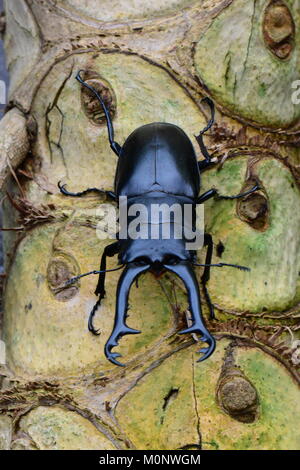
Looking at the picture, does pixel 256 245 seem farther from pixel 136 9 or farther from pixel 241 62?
pixel 136 9

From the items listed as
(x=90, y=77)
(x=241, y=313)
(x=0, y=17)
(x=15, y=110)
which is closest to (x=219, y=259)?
(x=241, y=313)

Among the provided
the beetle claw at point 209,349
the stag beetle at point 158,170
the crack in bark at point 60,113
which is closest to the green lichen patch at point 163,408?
the beetle claw at point 209,349

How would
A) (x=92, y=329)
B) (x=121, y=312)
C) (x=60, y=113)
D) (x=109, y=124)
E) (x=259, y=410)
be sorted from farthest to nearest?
(x=60, y=113)
(x=109, y=124)
(x=92, y=329)
(x=259, y=410)
(x=121, y=312)

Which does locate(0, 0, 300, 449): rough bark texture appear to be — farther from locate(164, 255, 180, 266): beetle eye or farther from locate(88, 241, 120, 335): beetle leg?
locate(164, 255, 180, 266): beetle eye

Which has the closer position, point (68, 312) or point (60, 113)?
point (68, 312)

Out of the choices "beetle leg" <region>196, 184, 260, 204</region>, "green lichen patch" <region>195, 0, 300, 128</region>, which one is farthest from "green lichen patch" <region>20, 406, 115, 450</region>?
"green lichen patch" <region>195, 0, 300, 128</region>

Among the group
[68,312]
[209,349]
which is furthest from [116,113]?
[209,349]
